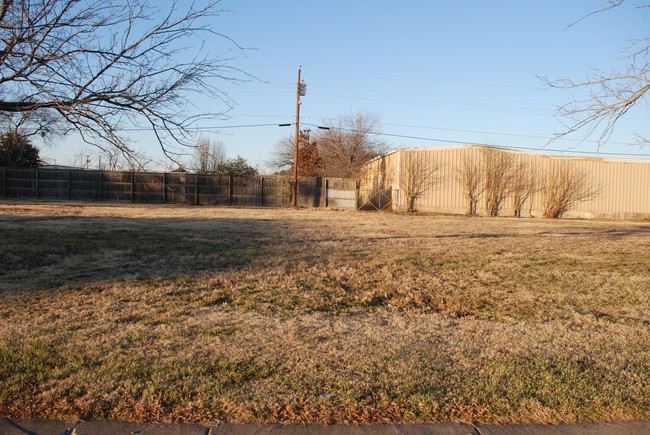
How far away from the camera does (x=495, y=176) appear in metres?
29.6

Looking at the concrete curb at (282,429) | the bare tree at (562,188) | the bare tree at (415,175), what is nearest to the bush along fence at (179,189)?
the bare tree at (415,175)

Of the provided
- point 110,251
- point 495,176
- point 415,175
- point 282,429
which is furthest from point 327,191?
point 282,429

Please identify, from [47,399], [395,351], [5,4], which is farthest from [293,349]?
[5,4]

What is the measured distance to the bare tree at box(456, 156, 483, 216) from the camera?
29875 millimetres

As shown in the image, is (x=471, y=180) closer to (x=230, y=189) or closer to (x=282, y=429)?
(x=230, y=189)

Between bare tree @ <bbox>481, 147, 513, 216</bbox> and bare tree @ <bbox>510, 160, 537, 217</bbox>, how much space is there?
373 mm

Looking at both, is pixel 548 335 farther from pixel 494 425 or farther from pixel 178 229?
pixel 178 229

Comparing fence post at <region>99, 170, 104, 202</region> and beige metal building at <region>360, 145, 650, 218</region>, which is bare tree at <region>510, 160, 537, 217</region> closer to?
beige metal building at <region>360, 145, 650, 218</region>

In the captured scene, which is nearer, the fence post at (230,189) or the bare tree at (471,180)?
the bare tree at (471,180)

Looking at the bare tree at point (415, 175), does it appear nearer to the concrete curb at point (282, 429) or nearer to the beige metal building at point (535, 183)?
the beige metal building at point (535, 183)

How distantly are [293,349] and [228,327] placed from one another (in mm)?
919

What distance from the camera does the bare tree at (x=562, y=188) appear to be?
3014cm

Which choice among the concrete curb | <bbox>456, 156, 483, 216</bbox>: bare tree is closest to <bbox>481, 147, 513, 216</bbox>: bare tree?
<bbox>456, 156, 483, 216</bbox>: bare tree

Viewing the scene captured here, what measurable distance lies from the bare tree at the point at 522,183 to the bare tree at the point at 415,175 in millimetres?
4929
